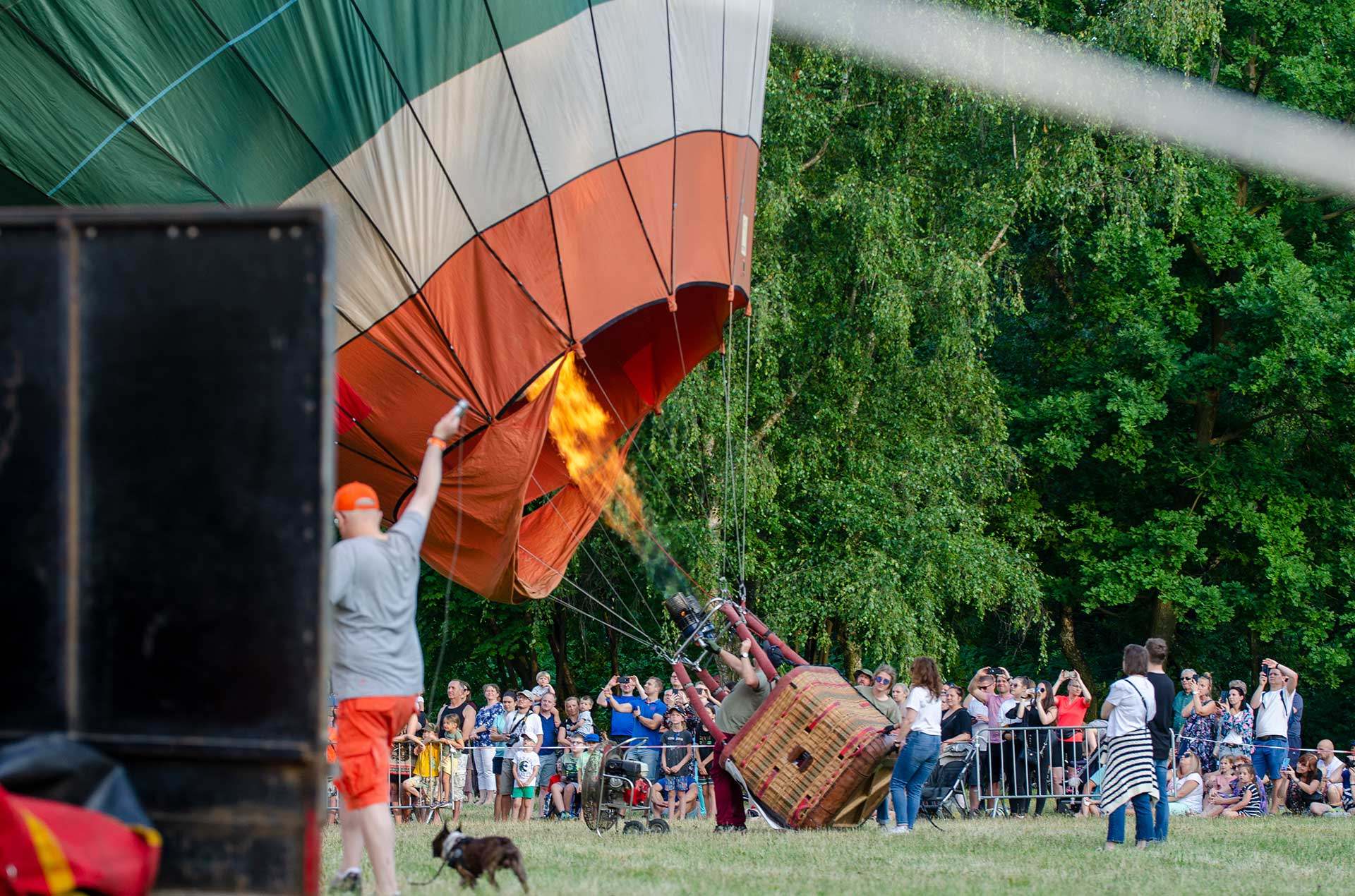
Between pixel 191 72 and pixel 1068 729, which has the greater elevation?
pixel 191 72

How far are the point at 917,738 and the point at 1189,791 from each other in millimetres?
5132

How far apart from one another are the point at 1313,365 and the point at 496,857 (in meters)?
20.0

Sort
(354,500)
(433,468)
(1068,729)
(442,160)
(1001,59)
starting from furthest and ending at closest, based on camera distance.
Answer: (1001,59)
(1068,729)
(442,160)
(354,500)
(433,468)

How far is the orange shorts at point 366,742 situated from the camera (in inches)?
234

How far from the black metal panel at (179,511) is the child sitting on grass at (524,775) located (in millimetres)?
11243

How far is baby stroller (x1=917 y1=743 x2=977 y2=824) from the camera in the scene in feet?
45.8

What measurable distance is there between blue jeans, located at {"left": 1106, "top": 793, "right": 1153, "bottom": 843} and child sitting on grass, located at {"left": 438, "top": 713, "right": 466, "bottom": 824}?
240 inches

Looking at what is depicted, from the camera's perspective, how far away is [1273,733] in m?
14.9

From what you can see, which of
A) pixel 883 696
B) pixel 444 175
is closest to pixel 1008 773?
pixel 883 696

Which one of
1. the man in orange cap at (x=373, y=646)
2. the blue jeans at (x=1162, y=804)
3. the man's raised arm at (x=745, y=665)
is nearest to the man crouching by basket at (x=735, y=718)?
the man's raised arm at (x=745, y=665)

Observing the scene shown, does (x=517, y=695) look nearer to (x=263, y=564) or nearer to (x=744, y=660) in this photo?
(x=744, y=660)

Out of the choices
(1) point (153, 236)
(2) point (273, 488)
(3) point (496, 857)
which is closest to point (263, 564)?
(2) point (273, 488)

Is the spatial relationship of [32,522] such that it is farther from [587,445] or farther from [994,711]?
[994,711]

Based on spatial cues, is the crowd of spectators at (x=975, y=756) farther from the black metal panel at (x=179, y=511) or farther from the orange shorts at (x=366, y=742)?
the black metal panel at (x=179, y=511)
